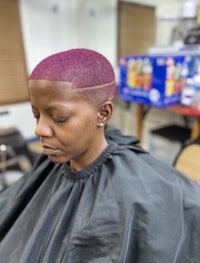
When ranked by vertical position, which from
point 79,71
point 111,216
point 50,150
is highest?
point 79,71

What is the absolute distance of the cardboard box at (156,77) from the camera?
1.48 metres

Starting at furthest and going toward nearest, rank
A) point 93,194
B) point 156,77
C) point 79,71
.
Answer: point 156,77
point 93,194
point 79,71

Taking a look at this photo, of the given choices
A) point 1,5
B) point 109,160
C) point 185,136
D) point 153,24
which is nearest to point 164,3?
point 153,24

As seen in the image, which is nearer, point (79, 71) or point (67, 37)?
point (79, 71)

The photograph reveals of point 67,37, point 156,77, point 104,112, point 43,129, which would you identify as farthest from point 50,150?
point 67,37

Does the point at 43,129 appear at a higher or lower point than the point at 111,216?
higher

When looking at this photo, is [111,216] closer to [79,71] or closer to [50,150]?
[50,150]

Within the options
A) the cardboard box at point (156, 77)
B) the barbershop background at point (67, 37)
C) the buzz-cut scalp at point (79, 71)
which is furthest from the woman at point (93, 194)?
the barbershop background at point (67, 37)

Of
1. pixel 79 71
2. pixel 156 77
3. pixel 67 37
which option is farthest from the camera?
pixel 67 37

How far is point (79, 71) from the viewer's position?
0.55m

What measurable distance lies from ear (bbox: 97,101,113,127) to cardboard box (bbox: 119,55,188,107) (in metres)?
0.96

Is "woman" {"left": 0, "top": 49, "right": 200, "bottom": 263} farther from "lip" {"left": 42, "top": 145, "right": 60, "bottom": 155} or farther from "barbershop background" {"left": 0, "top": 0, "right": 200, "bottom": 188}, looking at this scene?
"barbershop background" {"left": 0, "top": 0, "right": 200, "bottom": 188}

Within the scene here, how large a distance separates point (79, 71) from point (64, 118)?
0.11 meters

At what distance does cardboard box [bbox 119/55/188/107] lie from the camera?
1481 mm
